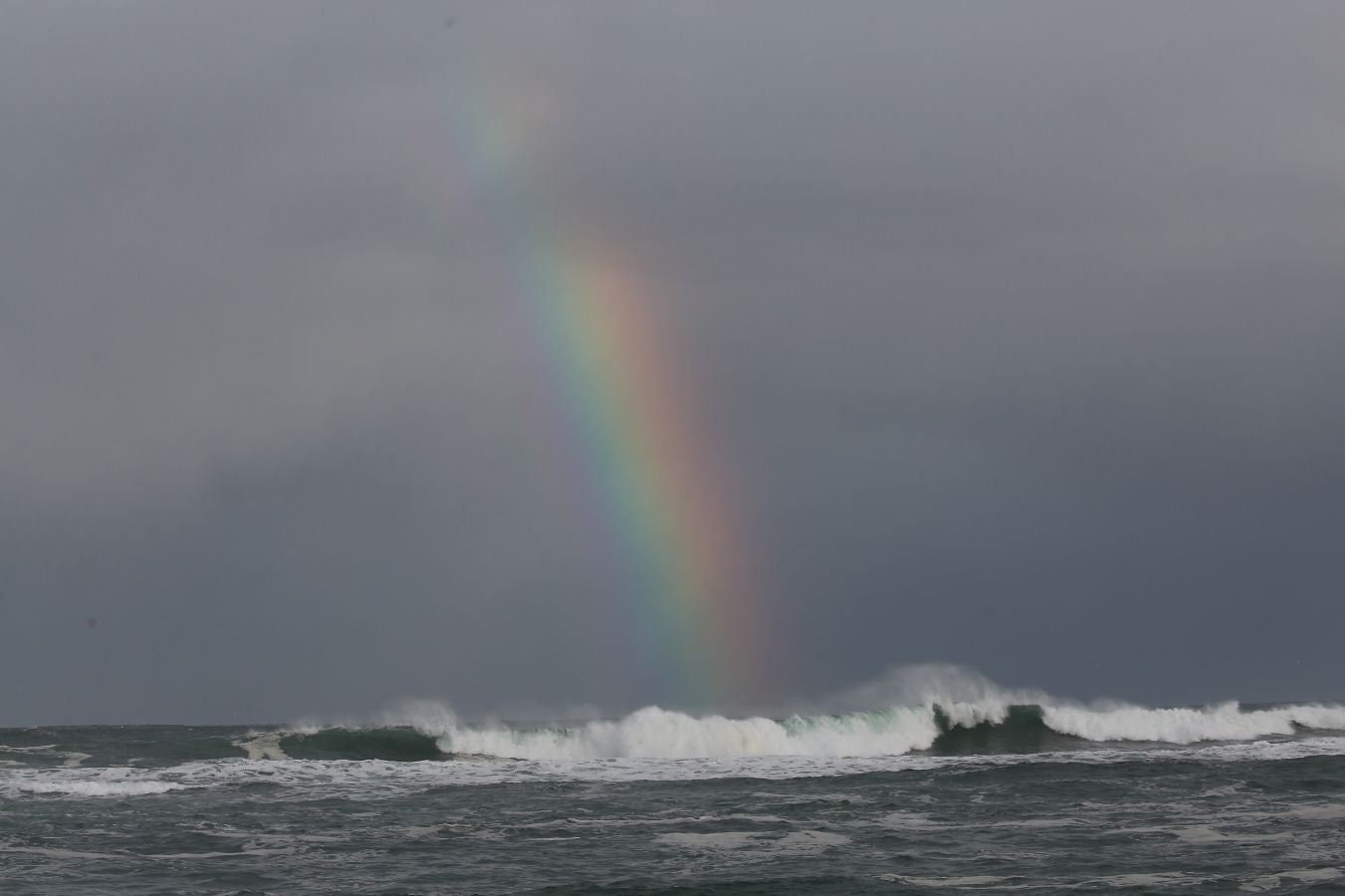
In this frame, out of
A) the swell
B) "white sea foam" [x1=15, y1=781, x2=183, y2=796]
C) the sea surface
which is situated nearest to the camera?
the sea surface

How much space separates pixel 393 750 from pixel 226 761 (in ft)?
28.6

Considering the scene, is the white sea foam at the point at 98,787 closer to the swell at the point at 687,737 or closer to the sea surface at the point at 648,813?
the sea surface at the point at 648,813

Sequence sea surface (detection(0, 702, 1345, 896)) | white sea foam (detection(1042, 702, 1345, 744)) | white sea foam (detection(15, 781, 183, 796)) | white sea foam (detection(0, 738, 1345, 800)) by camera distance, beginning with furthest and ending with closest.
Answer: white sea foam (detection(1042, 702, 1345, 744))
white sea foam (detection(0, 738, 1345, 800))
white sea foam (detection(15, 781, 183, 796))
sea surface (detection(0, 702, 1345, 896))

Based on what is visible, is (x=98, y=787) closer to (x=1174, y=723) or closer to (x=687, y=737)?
(x=687, y=737)

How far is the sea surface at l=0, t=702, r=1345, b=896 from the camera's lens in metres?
24.0

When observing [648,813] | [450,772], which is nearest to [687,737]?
[450,772]

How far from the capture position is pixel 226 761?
47062 millimetres

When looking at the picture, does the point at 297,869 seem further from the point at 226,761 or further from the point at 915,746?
the point at 915,746

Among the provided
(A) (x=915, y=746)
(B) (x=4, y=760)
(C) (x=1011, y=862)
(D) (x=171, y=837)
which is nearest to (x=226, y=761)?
(B) (x=4, y=760)

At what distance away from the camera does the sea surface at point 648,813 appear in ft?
78.6

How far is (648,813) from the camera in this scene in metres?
32.6

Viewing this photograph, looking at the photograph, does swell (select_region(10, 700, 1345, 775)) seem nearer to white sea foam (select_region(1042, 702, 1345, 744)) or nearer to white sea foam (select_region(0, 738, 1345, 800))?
white sea foam (select_region(1042, 702, 1345, 744))

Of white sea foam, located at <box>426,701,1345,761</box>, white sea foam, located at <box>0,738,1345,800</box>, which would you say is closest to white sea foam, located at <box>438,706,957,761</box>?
white sea foam, located at <box>426,701,1345,761</box>

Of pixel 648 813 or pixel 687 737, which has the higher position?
pixel 687 737
